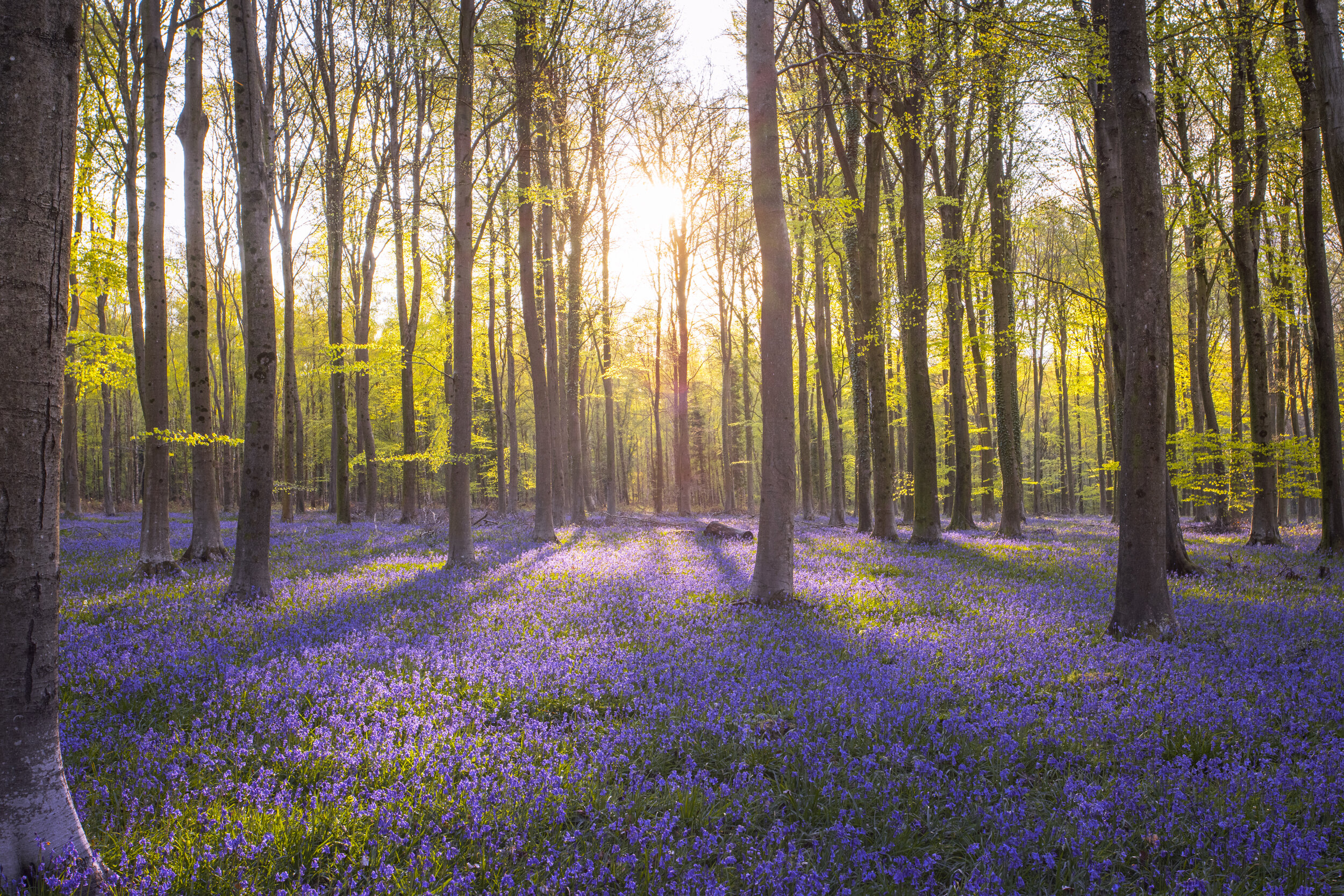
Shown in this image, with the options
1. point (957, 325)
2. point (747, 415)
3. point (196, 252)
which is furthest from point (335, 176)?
point (747, 415)

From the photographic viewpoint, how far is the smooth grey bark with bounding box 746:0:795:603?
332 inches

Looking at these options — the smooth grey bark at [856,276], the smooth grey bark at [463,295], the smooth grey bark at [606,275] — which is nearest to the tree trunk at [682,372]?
the smooth grey bark at [606,275]

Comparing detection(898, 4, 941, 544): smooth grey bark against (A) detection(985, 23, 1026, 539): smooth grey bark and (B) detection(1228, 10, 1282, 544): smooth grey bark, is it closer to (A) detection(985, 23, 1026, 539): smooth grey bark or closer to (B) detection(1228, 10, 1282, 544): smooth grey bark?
(A) detection(985, 23, 1026, 539): smooth grey bark

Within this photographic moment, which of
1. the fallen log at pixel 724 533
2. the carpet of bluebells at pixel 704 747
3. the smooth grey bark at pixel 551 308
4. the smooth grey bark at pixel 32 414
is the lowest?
the fallen log at pixel 724 533

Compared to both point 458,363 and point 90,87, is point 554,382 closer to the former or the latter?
point 458,363

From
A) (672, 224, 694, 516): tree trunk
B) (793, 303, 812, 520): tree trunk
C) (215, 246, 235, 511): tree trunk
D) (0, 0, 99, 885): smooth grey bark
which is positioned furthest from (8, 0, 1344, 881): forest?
(215, 246, 235, 511): tree trunk

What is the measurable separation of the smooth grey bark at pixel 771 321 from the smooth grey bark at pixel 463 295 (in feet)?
19.7

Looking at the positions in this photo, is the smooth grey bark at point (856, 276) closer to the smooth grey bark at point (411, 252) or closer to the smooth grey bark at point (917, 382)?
the smooth grey bark at point (917, 382)

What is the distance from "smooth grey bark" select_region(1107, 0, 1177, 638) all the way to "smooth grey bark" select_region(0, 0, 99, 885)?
8543 mm

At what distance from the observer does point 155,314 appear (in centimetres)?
1051

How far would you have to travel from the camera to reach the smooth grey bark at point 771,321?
845 centimetres

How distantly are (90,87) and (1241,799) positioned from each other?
24863 millimetres

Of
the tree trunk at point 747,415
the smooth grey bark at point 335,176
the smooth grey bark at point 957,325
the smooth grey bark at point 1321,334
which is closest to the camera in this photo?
the smooth grey bark at point 1321,334

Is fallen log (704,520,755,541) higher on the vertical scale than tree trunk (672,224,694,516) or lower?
lower
